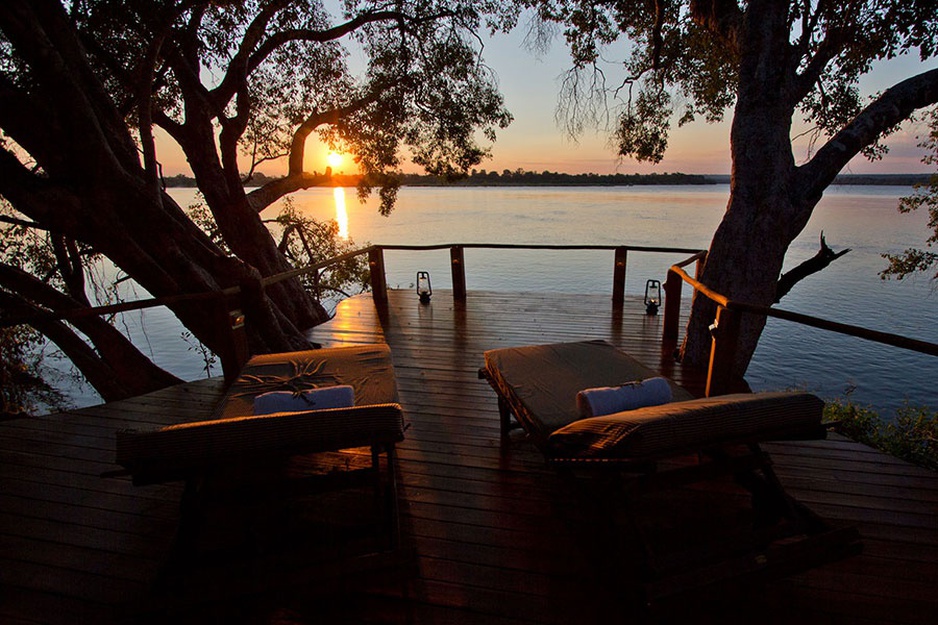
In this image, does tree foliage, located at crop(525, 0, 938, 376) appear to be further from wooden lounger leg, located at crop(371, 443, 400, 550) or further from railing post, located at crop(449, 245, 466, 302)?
wooden lounger leg, located at crop(371, 443, 400, 550)

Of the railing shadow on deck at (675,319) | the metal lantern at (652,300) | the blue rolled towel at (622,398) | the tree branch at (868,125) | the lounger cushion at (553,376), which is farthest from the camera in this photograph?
the metal lantern at (652,300)

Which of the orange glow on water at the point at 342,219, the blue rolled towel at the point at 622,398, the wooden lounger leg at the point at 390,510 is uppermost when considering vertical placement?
the blue rolled towel at the point at 622,398

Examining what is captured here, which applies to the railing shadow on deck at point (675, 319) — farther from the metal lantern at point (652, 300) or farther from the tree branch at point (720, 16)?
the tree branch at point (720, 16)

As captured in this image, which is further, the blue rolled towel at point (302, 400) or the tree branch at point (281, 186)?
the tree branch at point (281, 186)

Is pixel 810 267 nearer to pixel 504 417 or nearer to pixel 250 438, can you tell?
pixel 504 417

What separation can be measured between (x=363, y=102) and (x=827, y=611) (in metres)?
9.26

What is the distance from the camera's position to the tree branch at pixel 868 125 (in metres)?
4.41

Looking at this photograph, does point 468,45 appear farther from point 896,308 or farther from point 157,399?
point 896,308

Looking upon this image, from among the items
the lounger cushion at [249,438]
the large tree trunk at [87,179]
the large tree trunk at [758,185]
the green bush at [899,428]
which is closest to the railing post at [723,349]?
the large tree trunk at [758,185]

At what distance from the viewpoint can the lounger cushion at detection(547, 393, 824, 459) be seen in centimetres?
155

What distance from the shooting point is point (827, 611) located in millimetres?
A: 1675

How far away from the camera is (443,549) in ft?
6.74

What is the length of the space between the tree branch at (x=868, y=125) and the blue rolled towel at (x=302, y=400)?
507 centimetres

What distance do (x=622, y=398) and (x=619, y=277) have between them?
4766 mm
